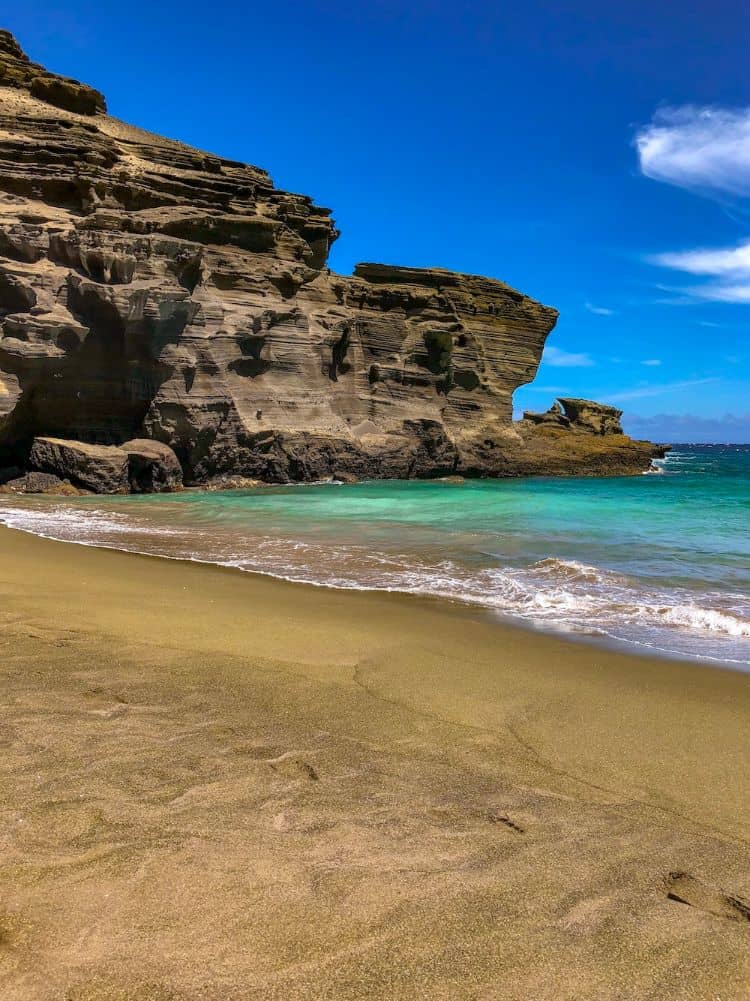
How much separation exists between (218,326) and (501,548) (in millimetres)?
19181

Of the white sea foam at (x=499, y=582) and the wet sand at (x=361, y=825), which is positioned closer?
the wet sand at (x=361, y=825)

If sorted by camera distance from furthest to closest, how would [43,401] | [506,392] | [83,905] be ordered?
[506,392] → [43,401] → [83,905]

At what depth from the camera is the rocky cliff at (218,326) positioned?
77.3 feet

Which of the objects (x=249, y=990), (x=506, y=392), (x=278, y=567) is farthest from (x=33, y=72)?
(x=249, y=990)

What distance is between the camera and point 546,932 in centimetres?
197

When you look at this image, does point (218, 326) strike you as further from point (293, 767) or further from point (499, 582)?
point (293, 767)

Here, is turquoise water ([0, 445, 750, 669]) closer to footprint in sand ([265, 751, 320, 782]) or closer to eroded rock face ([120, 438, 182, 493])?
eroded rock face ([120, 438, 182, 493])

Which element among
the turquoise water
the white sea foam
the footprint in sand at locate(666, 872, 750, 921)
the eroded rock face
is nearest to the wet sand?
the footprint in sand at locate(666, 872, 750, 921)

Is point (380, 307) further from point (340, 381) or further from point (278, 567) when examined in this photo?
point (278, 567)

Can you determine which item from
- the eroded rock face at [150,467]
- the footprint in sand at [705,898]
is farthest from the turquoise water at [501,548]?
the footprint in sand at [705,898]

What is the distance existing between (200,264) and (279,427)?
747 centimetres

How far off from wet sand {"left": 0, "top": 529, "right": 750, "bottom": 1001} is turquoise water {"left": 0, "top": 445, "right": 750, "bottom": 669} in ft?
6.62

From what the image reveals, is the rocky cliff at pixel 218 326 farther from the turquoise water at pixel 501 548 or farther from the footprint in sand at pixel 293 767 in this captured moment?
the footprint in sand at pixel 293 767

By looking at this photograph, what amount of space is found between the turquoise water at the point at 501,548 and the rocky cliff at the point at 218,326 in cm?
547
